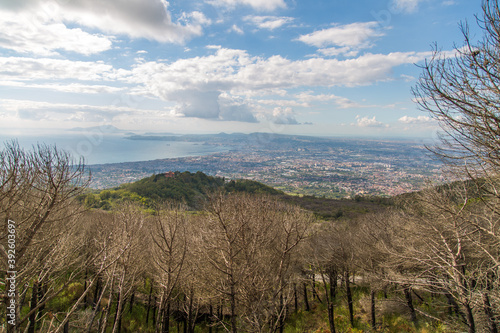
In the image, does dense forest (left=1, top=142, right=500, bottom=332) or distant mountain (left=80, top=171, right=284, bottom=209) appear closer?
dense forest (left=1, top=142, right=500, bottom=332)

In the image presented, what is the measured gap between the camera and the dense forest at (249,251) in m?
4.32

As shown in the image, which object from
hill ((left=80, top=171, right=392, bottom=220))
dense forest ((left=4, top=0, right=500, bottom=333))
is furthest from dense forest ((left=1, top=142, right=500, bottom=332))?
hill ((left=80, top=171, right=392, bottom=220))

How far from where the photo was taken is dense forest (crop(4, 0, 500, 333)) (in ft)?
14.2

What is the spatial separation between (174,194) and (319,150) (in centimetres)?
13571

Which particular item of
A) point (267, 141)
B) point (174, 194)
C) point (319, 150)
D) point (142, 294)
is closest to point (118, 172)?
point (174, 194)

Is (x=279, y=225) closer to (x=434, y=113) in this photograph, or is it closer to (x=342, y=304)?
(x=434, y=113)

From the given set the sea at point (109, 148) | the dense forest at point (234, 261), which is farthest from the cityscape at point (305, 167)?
the dense forest at point (234, 261)

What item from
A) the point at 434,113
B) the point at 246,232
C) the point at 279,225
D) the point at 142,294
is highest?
the point at 434,113

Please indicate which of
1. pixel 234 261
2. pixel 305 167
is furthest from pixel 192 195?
pixel 305 167

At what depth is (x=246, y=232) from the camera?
9086 mm

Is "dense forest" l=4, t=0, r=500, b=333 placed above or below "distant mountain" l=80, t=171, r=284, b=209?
above

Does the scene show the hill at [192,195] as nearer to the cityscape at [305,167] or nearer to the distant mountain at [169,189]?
the distant mountain at [169,189]

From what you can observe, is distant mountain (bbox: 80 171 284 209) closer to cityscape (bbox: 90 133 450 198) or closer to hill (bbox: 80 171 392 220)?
hill (bbox: 80 171 392 220)

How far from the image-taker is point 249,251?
9.16m
